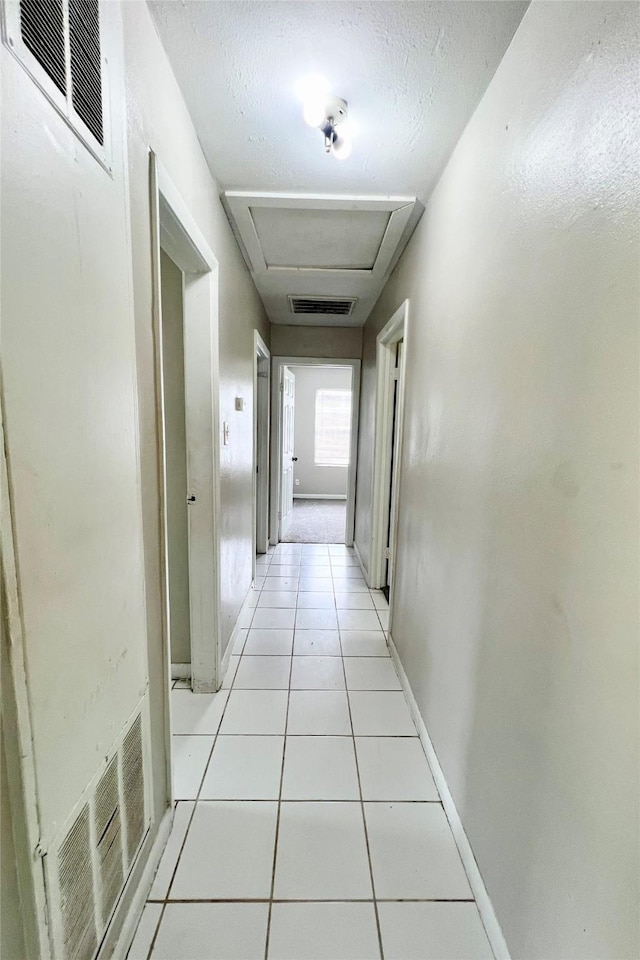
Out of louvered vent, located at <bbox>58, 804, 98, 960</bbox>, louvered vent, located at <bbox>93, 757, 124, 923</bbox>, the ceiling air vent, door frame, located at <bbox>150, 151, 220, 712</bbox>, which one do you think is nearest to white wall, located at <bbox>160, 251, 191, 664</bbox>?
door frame, located at <bbox>150, 151, 220, 712</bbox>

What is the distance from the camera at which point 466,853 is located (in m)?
1.15

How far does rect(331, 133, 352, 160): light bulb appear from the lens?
135 centimetres

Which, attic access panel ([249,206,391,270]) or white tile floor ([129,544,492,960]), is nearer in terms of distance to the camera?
white tile floor ([129,544,492,960])

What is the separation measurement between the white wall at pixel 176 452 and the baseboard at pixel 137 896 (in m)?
0.86

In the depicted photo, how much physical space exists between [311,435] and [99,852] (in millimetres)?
6120

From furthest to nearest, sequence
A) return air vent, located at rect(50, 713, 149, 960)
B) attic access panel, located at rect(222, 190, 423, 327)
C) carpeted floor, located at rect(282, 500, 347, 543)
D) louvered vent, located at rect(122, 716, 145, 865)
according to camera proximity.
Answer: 1. carpeted floor, located at rect(282, 500, 347, 543)
2. attic access panel, located at rect(222, 190, 423, 327)
3. louvered vent, located at rect(122, 716, 145, 865)
4. return air vent, located at rect(50, 713, 149, 960)

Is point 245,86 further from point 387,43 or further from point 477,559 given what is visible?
point 477,559

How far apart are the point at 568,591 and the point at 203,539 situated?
1502 mm

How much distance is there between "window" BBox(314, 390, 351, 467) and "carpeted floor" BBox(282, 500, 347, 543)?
2.55ft

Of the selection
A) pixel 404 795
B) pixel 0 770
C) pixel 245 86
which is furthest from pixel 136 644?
pixel 245 86

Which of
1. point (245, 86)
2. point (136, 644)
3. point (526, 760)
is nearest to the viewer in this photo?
point (526, 760)

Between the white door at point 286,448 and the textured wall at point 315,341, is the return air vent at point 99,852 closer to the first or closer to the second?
the white door at point 286,448

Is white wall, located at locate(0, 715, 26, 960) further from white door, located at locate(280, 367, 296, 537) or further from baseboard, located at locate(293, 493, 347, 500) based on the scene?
baseboard, located at locate(293, 493, 347, 500)

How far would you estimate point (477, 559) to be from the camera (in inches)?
45.6
